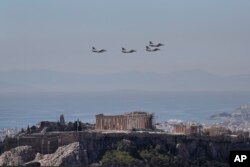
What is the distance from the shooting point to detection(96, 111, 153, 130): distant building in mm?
95750

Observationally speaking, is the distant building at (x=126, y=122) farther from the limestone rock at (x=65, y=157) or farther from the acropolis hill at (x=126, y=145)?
the limestone rock at (x=65, y=157)

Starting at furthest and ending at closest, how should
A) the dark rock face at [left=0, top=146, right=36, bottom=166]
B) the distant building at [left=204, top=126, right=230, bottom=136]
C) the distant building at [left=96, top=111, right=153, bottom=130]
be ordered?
the distant building at [left=96, top=111, right=153, bottom=130] → the distant building at [left=204, top=126, right=230, bottom=136] → the dark rock face at [left=0, top=146, right=36, bottom=166]

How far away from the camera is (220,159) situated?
84312mm

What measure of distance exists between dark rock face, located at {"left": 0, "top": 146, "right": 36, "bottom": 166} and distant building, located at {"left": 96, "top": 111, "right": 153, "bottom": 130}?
13.7 meters

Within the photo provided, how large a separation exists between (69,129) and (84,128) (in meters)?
3.18

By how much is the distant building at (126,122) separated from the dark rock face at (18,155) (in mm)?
13727

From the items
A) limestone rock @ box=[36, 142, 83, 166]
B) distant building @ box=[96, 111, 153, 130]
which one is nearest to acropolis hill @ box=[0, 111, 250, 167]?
limestone rock @ box=[36, 142, 83, 166]

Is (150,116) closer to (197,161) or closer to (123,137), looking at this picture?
(123,137)

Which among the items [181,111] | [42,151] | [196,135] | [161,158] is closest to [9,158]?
[42,151]

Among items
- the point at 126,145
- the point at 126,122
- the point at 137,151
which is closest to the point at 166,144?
the point at 126,145

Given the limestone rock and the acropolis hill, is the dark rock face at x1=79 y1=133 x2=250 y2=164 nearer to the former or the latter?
the acropolis hill

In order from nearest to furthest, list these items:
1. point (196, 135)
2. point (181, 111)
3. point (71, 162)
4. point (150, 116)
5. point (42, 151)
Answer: point (71, 162)
point (42, 151)
point (196, 135)
point (150, 116)
point (181, 111)

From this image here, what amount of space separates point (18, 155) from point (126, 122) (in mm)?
18211

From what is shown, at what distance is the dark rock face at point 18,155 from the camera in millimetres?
78775
